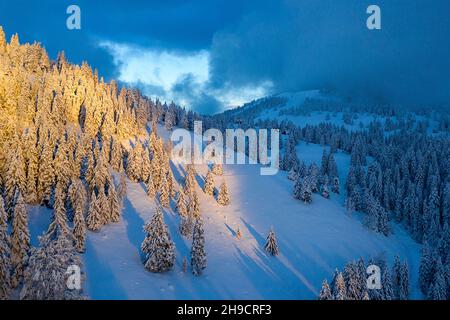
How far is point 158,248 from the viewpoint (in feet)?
155

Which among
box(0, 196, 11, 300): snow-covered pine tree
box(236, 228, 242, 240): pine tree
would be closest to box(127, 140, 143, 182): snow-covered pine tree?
box(236, 228, 242, 240): pine tree

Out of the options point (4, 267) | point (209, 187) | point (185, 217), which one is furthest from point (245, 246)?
point (4, 267)

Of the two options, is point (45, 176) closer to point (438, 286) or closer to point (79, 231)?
point (79, 231)

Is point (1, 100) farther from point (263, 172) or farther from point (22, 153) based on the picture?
point (263, 172)

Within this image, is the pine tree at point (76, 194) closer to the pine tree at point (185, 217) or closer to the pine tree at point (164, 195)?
the pine tree at point (185, 217)

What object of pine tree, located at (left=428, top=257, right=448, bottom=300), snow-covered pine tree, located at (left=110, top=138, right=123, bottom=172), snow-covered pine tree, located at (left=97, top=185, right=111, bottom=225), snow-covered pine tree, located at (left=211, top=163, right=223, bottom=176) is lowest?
pine tree, located at (left=428, top=257, right=448, bottom=300)

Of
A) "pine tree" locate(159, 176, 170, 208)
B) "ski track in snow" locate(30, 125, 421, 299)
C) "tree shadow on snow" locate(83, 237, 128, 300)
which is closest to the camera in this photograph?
"tree shadow on snow" locate(83, 237, 128, 300)

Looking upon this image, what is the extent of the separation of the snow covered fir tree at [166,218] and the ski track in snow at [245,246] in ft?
0.89

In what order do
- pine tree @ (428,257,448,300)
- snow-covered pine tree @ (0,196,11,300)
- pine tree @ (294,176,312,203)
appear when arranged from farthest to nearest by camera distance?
pine tree @ (294,176,312,203) → pine tree @ (428,257,448,300) → snow-covered pine tree @ (0,196,11,300)

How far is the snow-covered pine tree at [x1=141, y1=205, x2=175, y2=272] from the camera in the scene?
155 feet

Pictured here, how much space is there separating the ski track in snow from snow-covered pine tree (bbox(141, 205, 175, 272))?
51.4 inches

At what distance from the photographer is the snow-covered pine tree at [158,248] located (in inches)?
1864

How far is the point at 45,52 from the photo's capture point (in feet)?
397

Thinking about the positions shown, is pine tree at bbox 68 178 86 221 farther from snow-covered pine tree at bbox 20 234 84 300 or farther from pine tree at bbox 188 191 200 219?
snow-covered pine tree at bbox 20 234 84 300
